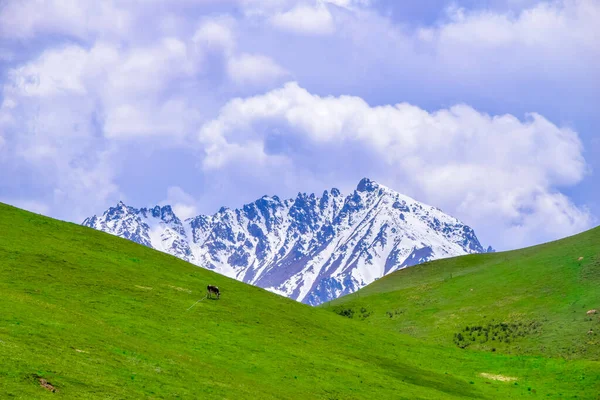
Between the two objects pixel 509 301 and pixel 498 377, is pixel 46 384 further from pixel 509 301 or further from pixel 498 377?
pixel 509 301

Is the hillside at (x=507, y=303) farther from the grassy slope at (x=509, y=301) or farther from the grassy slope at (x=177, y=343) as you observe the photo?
the grassy slope at (x=177, y=343)

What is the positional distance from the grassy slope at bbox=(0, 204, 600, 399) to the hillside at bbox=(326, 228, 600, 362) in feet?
36.8

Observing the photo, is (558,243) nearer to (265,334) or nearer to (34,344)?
(265,334)

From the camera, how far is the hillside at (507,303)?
92562 mm

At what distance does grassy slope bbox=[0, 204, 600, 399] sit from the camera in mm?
38469

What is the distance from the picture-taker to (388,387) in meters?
57.2

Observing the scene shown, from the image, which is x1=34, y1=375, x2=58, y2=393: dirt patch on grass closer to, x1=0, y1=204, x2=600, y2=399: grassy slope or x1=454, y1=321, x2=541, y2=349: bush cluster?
x1=0, y1=204, x2=600, y2=399: grassy slope

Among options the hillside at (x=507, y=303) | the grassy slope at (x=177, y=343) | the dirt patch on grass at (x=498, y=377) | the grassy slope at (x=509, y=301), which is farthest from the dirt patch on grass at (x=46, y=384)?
the hillside at (x=507, y=303)

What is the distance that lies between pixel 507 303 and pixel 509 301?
861mm

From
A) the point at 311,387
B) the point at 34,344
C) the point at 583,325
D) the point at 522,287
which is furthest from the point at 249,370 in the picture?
the point at 522,287

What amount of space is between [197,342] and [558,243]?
10333cm

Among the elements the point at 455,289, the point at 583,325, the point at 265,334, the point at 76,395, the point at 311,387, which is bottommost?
the point at 76,395

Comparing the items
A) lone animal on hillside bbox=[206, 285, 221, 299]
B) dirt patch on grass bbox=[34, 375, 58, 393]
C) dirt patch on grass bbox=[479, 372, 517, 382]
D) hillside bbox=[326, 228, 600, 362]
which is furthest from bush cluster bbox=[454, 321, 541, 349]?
dirt patch on grass bbox=[34, 375, 58, 393]

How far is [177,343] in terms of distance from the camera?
53.0m
